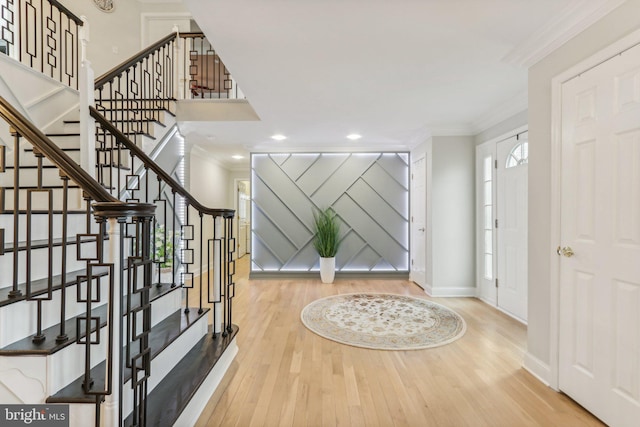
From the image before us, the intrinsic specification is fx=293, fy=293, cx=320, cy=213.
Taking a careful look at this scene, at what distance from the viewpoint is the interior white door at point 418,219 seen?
177 inches

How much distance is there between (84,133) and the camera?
223cm

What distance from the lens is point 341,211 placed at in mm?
5211

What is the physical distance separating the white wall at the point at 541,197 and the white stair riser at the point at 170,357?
2.46 meters

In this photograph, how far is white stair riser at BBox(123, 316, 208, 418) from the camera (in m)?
1.42

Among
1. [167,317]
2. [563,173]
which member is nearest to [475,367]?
[563,173]

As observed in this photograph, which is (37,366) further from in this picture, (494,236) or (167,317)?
(494,236)

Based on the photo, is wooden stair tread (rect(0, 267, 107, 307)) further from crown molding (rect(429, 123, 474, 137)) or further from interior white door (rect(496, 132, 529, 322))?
crown molding (rect(429, 123, 474, 137))

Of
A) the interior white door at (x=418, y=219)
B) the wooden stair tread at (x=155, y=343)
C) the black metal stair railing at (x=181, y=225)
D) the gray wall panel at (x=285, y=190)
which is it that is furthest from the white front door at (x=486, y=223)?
the wooden stair tread at (x=155, y=343)

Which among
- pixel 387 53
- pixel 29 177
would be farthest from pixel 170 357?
pixel 387 53

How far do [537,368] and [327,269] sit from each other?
10.3 ft

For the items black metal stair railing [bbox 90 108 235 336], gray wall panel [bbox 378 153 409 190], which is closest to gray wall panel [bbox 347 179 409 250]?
gray wall panel [bbox 378 153 409 190]

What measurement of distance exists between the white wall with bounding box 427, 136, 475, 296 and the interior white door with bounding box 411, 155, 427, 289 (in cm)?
33

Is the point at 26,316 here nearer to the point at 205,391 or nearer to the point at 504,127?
the point at 205,391

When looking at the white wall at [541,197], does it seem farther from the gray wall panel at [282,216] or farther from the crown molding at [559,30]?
the gray wall panel at [282,216]
